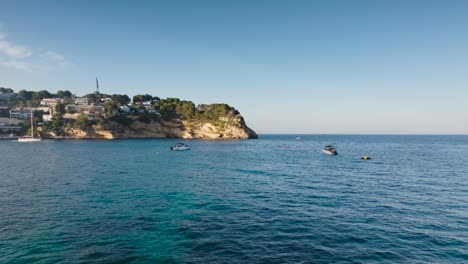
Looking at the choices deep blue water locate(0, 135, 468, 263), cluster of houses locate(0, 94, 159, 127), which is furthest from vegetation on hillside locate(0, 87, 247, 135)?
deep blue water locate(0, 135, 468, 263)

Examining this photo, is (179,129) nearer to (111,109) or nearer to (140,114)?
(140,114)

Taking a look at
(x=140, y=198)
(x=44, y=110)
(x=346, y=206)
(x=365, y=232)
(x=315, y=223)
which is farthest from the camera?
(x=44, y=110)

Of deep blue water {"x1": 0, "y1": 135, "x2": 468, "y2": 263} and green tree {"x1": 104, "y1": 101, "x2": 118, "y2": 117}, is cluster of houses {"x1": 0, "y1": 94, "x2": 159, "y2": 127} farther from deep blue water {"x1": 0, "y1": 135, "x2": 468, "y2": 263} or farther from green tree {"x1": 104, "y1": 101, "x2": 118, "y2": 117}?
deep blue water {"x1": 0, "y1": 135, "x2": 468, "y2": 263}

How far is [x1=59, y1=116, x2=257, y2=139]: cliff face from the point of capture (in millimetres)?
164000

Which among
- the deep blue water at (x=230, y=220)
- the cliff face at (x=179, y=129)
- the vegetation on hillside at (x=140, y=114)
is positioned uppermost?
the vegetation on hillside at (x=140, y=114)

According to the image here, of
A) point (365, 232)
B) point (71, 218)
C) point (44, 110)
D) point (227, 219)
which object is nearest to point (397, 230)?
point (365, 232)

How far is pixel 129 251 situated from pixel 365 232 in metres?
16.9

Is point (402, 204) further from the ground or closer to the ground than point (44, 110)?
closer to the ground

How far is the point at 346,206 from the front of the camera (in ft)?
87.5

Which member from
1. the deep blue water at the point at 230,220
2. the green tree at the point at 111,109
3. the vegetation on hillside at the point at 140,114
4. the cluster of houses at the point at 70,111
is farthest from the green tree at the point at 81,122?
the deep blue water at the point at 230,220

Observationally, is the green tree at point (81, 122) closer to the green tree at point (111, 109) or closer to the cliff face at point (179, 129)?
Result: the cliff face at point (179, 129)

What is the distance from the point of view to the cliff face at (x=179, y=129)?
6457 inches

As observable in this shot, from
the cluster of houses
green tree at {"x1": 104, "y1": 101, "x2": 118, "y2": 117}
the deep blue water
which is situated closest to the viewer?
the deep blue water

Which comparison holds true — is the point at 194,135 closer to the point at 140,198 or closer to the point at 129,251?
the point at 140,198
